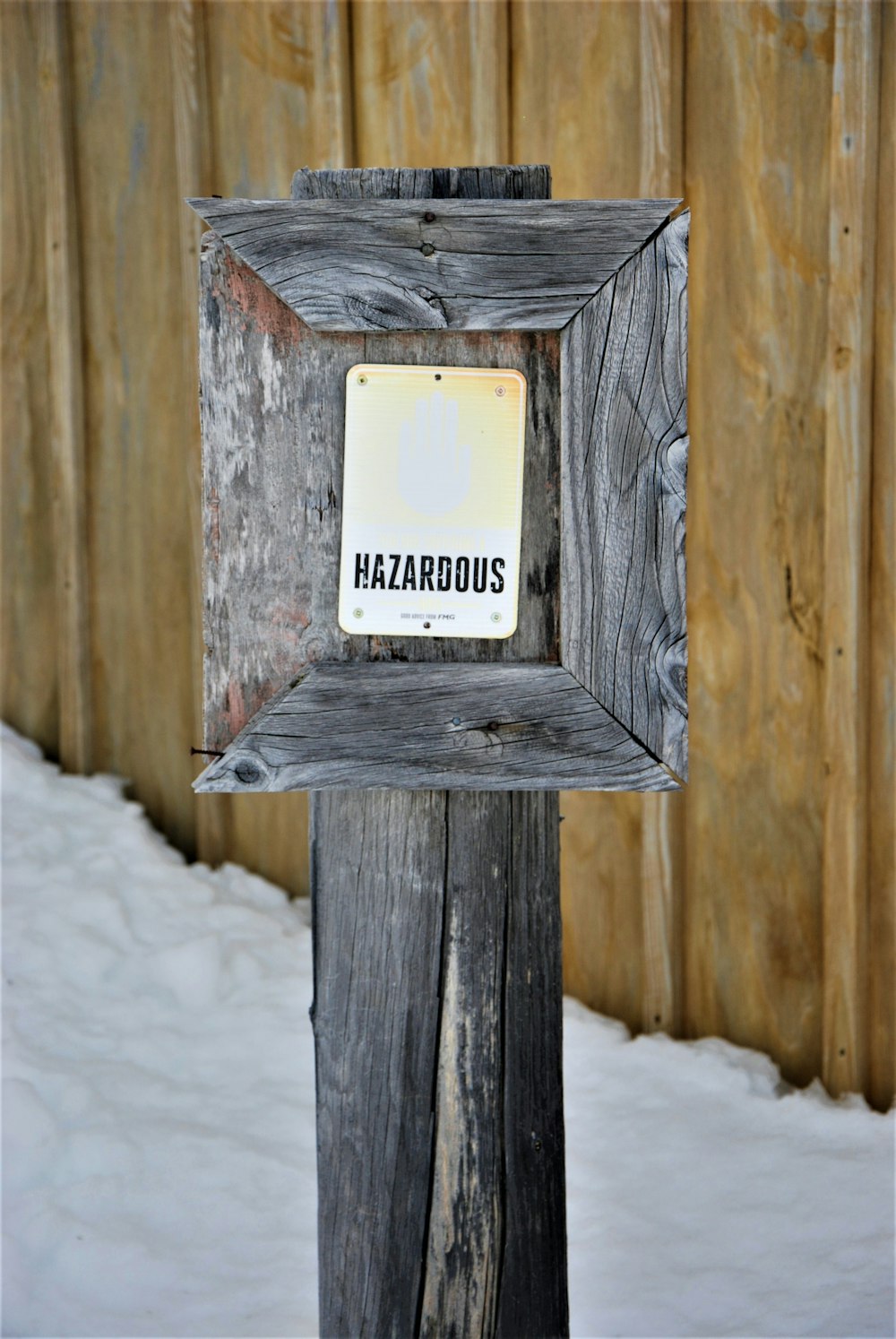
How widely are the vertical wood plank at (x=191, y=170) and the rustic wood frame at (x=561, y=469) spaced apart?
5.46 ft

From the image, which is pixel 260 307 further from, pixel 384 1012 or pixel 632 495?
pixel 384 1012

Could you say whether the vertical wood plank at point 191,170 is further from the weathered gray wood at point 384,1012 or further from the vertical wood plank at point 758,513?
the weathered gray wood at point 384,1012

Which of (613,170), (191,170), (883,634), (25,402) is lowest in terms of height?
(883,634)

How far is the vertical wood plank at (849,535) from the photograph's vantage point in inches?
89.0

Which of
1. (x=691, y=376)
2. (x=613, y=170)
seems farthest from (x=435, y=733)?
(x=613, y=170)

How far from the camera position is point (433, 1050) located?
1294mm

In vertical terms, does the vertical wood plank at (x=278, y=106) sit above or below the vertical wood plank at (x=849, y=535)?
above

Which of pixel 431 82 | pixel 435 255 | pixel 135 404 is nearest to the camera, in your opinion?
pixel 435 255

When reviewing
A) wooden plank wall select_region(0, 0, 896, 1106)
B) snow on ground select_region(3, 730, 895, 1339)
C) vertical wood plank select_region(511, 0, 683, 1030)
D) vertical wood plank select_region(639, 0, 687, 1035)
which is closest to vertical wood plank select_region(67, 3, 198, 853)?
wooden plank wall select_region(0, 0, 896, 1106)

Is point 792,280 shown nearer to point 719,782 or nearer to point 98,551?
point 719,782

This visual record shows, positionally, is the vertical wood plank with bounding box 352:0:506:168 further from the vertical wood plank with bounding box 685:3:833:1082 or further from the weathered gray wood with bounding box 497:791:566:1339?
the weathered gray wood with bounding box 497:791:566:1339

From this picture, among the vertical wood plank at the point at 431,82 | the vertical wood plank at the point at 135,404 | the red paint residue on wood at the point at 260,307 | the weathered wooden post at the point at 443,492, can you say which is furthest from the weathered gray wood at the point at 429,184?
the vertical wood plank at the point at 135,404

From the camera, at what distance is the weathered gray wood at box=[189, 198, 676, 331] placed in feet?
3.71

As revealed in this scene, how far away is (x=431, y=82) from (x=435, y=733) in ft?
6.55
